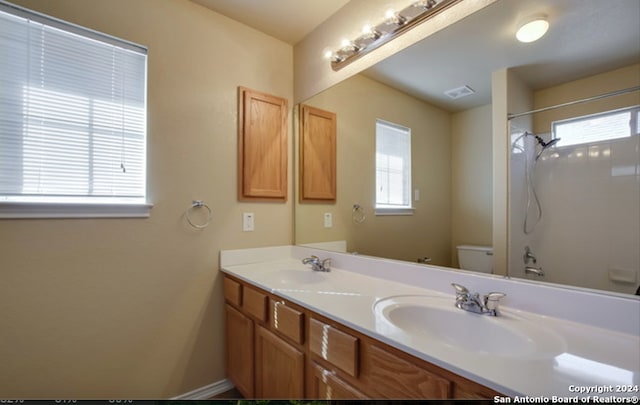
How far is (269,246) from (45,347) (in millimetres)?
1225

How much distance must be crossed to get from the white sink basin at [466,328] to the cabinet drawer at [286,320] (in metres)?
0.34

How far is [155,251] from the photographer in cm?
160

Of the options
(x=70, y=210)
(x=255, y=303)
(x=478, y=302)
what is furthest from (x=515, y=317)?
(x=70, y=210)

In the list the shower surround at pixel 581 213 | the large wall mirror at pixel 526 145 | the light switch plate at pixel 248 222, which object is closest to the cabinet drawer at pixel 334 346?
the large wall mirror at pixel 526 145

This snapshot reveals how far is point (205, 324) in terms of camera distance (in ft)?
5.82

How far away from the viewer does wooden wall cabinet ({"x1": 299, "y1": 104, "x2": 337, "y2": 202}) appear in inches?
76.4

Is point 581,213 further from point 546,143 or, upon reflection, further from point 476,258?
point 476,258

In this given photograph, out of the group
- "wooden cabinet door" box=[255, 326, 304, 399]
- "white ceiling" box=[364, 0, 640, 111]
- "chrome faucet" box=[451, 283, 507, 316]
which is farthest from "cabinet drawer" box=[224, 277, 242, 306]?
"white ceiling" box=[364, 0, 640, 111]

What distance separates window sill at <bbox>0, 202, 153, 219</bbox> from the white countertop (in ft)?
2.19

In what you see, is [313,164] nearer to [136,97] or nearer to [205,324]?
[136,97]

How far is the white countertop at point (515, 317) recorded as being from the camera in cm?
60

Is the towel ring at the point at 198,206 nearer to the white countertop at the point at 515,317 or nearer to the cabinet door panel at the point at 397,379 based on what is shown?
the white countertop at the point at 515,317

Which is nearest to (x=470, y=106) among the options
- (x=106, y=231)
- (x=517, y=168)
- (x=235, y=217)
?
(x=517, y=168)

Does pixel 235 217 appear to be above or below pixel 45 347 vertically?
above
